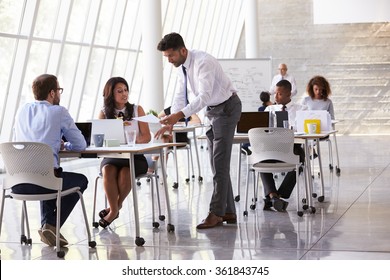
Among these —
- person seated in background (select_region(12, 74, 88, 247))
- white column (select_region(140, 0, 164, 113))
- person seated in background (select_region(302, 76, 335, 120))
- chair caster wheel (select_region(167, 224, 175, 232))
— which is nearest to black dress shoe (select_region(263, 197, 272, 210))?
chair caster wheel (select_region(167, 224, 175, 232))

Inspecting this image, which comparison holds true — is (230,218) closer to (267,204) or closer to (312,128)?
(267,204)

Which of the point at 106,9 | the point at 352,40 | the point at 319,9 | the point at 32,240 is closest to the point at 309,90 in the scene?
the point at 32,240

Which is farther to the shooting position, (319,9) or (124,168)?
(319,9)

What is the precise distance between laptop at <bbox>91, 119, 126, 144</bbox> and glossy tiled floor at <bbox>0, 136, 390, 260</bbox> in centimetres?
87

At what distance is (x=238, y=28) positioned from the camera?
2466 cm

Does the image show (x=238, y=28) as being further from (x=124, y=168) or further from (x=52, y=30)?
(x=124, y=168)

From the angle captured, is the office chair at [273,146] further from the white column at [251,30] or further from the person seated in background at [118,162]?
the white column at [251,30]

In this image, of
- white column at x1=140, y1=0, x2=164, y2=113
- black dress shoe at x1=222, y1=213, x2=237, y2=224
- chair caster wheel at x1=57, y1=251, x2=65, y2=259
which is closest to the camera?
chair caster wheel at x1=57, y1=251, x2=65, y2=259

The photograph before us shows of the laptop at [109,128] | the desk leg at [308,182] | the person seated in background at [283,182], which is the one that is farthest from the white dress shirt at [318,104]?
the laptop at [109,128]

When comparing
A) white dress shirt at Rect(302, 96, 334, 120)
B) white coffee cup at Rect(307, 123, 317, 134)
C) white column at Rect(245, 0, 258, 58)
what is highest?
white column at Rect(245, 0, 258, 58)

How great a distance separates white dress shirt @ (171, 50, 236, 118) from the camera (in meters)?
6.95

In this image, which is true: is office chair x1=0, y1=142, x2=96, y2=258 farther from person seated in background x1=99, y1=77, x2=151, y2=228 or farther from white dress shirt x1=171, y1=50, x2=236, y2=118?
white dress shirt x1=171, y1=50, x2=236, y2=118

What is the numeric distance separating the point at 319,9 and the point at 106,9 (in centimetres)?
672

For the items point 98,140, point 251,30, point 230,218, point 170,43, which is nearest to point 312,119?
point 230,218
